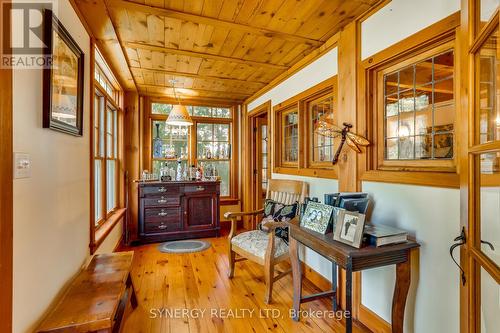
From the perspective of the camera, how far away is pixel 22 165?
1.12 meters

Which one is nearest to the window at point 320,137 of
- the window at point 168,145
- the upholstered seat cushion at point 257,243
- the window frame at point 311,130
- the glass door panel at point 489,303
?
the window frame at point 311,130

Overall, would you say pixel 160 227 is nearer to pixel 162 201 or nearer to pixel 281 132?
pixel 162 201

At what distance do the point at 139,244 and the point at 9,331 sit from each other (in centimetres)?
286

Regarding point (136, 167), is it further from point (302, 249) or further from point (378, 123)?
point (378, 123)

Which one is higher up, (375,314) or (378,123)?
(378,123)

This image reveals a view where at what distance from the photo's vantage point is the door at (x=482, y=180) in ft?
2.84

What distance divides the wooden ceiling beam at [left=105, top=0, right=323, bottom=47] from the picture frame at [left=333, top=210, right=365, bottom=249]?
1.65 m

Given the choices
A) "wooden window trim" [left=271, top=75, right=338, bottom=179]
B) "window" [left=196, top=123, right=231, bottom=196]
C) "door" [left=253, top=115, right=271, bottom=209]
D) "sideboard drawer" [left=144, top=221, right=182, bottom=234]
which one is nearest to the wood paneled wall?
"sideboard drawer" [left=144, top=221, right=182, bottom=234]

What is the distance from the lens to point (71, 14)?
175 cm

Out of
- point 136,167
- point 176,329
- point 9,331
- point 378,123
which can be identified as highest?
point 378,123

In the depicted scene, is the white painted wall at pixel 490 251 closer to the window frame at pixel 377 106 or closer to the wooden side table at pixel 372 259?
the window frame at pixel 377 106

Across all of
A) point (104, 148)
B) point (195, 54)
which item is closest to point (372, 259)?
point (195, 54)

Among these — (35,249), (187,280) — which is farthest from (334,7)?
(187,280)

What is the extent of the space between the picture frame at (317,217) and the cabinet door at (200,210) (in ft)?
8.03
